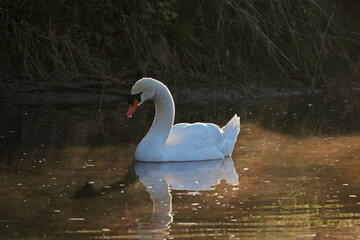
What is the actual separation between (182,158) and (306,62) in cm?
735

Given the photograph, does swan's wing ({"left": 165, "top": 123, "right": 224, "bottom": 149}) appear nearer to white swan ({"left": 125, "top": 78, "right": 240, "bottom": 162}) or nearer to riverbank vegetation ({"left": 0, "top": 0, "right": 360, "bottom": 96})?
white swan ({"left": 125, "top": 78, "right": 240, "bottom": 162})

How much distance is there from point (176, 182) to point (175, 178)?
220mm

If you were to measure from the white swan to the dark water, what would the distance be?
0.13 meters

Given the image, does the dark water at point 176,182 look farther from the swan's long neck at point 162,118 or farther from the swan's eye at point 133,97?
the swan's eye at point 133,97

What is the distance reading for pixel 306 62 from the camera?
16.1 meters

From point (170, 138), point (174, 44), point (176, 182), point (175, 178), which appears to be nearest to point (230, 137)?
point (170, 138)

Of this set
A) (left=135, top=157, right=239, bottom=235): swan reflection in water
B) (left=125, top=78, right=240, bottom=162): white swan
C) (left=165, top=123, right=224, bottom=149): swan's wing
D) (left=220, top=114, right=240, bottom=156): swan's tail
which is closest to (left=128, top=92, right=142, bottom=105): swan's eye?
(left=125, top=78, right=240, bottom=162): white swan

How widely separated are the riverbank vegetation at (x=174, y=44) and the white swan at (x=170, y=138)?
4732 millimetres

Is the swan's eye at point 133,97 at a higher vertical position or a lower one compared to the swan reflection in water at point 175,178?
higher

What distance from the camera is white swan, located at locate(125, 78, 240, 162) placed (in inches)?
360

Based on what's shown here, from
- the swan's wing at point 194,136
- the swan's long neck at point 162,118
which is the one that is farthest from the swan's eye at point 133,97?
the swan's wing at point 194,136

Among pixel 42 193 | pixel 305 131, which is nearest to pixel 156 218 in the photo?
pixel 42 193

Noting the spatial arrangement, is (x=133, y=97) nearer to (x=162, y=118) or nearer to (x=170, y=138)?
(x=162, y=118)

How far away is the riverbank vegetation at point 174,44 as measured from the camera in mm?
14195
